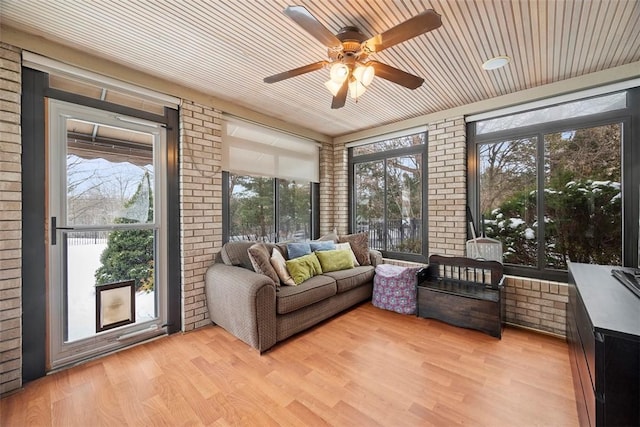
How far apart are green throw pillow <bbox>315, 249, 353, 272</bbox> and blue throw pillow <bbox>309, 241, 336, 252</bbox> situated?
4.7 inches

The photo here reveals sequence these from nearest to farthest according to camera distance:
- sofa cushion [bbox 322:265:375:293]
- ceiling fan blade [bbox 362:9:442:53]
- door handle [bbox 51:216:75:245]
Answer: ceiling fan blade [bbox 362:9:442:53] < door handle [bbox 51:216:75:245] < sofa cushion [bbox 322:265:375:293]

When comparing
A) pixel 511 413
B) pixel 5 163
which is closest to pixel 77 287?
pixel 5 163

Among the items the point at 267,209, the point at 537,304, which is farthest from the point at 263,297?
the point at 537,304

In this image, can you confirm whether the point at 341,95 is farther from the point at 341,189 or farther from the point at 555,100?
the point at 341,189

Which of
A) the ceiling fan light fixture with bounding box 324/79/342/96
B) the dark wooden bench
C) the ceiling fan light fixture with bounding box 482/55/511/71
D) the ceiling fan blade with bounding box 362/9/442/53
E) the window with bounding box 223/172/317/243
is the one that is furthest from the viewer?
the window with bounding box 223/172/317/243

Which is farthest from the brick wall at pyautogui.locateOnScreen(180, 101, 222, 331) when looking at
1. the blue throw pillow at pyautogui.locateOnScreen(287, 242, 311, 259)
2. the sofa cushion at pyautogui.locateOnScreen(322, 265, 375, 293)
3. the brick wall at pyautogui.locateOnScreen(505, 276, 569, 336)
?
the brick wall at pyautogui.locateOnScreen(505, 276, 569, 336)

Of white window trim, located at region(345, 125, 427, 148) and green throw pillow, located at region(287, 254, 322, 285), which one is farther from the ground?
white window trim, located at region(345, 125, 427, 148)

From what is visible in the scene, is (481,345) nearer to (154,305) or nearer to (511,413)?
(511,413)

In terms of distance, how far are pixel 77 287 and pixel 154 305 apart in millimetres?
659

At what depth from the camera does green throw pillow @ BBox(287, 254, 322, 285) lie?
285 centimetres

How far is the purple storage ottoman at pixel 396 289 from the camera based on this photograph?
315 cm

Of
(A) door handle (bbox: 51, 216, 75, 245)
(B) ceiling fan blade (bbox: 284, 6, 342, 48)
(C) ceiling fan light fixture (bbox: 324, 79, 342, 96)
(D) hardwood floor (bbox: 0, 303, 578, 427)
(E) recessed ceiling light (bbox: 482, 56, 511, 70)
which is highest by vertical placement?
(E) recessed ceiling light (bbox: 482, 56, 511, 70)

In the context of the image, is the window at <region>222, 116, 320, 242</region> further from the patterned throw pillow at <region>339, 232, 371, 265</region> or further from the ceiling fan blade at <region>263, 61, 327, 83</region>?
the ceiling fan blade at <region>263, 61, 327, 83</region>

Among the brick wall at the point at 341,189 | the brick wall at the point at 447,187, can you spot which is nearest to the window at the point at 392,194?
the brick wall at the point at 341,189
